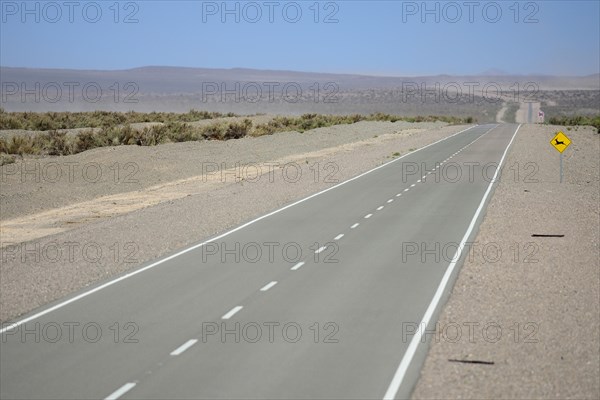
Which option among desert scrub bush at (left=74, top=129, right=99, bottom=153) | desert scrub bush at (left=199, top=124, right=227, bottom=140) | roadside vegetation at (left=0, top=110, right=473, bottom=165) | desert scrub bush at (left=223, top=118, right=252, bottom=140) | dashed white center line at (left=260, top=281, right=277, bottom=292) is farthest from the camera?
desert scrub bush at (left=223, top=118, right=252, bottom=140)

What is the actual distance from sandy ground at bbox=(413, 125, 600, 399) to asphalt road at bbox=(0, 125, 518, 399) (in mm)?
431

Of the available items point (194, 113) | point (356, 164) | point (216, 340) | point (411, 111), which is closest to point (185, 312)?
point (216, 340)

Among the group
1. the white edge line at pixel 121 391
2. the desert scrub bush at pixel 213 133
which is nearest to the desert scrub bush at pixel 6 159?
the desert scrub bush at pixel 213 133

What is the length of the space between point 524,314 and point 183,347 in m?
5.39

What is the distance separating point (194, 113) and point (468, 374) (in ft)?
277

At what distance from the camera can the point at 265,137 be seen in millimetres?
60594

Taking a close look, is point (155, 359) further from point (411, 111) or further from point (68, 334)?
point (411, 111)

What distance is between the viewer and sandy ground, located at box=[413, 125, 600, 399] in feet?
30.8

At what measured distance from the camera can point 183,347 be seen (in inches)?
429

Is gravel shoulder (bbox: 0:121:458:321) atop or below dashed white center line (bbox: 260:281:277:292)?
atop

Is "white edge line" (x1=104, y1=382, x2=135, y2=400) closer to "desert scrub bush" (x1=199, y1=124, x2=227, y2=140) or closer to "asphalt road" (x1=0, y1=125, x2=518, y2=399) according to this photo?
"asphalt road" (x1=0, y1=125, x2=518, y2=399)

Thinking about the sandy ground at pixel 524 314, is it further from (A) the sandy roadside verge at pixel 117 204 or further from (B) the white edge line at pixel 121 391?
(A) the sandy roadside verge at pixel 117 204

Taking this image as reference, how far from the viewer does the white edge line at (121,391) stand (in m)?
8.95

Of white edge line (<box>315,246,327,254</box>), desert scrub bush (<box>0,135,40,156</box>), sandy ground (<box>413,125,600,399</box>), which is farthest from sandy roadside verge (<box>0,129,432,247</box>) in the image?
sandy ground (<box>413,125,600,399</box>)
